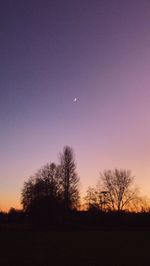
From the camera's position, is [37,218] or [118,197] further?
[118,197]

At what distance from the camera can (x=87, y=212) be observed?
8219 centimetres

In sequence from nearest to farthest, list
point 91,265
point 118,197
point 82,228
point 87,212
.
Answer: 1. point 91,265
2. point 82,228
3. point 87,212
4. point 118,197

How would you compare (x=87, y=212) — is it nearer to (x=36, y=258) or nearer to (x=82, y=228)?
(x=82, y=228)

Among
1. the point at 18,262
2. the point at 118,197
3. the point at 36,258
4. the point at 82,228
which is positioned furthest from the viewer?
the point at 118,197

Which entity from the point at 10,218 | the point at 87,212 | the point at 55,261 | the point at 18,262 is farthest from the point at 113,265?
the point at 10,218

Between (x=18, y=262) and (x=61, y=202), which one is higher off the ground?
(x=61, y=202)

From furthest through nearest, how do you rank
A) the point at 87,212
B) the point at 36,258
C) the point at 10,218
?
the point at 10,218, the point at 87,212, the point at 36,258

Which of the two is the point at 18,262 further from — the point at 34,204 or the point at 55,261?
the point at 34,204

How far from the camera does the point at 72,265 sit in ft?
68.2

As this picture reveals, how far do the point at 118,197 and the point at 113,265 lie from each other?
7771 centimetres

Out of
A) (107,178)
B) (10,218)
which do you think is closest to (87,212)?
(107,178)

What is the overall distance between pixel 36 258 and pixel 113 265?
18.9 feet

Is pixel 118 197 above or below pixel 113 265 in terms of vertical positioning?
above

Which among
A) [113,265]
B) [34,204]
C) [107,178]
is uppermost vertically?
[107,178]
